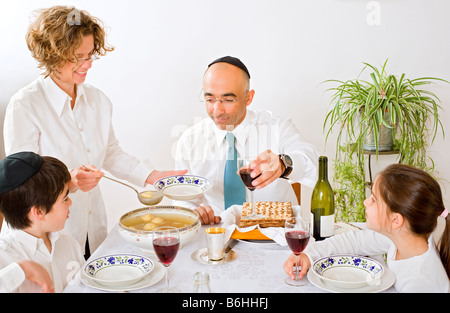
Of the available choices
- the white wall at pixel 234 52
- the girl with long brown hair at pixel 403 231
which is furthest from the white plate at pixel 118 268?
the white wall at pixel 234 52

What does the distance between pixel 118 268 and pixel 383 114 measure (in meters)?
1.79

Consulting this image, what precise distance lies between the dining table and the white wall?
114 centimetres

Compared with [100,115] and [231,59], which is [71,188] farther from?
[231,59]

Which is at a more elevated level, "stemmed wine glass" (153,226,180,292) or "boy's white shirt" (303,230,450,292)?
"stemmed wine glass" (153,226,180,292)

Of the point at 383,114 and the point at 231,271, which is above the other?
the point at 383,114

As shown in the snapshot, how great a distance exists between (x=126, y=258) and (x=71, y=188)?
0.44m

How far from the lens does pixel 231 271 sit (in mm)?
1240

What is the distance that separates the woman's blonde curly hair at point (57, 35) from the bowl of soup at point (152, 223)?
2.30 feet

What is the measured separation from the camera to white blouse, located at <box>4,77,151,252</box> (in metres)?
1.71

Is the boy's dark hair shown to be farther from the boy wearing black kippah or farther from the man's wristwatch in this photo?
the man's wristwatch

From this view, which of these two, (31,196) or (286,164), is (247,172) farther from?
(31,196)

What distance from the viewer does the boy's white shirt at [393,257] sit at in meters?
1.13

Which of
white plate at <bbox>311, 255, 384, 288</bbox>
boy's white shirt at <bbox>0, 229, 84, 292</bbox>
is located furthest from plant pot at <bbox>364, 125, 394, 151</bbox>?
boy's white shirt at <bbox>0, 229, 84, 292</bbox>

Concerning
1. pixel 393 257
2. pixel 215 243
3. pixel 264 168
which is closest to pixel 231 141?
pixel 264 168
